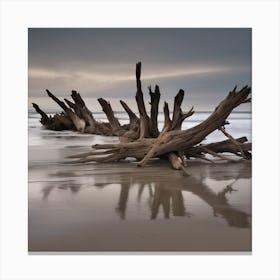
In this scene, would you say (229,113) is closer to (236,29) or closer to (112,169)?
(236,29)

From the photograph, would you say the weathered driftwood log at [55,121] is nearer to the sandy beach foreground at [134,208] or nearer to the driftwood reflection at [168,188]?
the sandy beach foreground at [134,208]

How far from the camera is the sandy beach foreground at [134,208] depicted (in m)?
2.45

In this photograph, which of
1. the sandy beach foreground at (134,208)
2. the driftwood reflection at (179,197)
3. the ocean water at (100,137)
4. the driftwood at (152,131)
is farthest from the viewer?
the driftwood at (152,131)

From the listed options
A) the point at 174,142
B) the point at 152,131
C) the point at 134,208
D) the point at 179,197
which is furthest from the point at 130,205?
the point at 152,131

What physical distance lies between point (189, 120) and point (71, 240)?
1.27 meters

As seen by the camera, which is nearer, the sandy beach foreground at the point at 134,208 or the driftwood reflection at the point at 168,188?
the sandy beach foreground at the point at 134,208

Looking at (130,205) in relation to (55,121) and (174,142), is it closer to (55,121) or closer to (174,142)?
(174,142)

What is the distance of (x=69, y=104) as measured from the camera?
3021 mm

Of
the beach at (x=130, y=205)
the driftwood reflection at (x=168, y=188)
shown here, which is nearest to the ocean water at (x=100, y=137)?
the beach at (x=130, y=205)

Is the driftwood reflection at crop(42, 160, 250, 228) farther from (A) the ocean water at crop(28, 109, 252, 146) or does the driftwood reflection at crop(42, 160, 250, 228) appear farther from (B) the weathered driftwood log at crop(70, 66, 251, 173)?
(A) the ocean water at crop(28, 109, 252, 146)

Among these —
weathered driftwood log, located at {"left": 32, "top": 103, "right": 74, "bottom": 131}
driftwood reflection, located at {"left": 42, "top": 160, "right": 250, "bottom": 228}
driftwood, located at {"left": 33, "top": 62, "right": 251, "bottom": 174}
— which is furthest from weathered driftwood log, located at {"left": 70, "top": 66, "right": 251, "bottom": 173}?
weathered driftwood log, located at {"left": 32, "top": 103, "right": 74, "bottom": 131}

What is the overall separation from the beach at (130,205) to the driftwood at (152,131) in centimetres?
9
